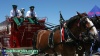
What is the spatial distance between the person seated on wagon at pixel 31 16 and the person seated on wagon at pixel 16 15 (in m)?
0.35

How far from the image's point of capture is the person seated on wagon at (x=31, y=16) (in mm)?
11159

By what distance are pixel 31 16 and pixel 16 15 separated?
0.77 meters

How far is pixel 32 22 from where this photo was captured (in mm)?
11062

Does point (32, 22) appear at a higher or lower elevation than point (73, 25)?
higher

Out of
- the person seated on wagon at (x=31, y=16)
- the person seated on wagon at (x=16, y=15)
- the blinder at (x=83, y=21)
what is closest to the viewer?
the blinder at (x=83, y=21)

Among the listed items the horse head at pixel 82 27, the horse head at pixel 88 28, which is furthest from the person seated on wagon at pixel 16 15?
the horse head at pixel 88 28

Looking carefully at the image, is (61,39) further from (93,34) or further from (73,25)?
(93,34)

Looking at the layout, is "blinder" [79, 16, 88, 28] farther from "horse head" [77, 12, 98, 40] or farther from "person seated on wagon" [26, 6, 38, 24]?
"person seated on wagon" [26, 6, 38, 24]

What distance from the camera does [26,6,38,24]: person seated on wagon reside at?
11159mm

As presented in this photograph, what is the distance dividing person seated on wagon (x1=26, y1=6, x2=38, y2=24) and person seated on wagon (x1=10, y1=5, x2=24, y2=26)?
0.35 m

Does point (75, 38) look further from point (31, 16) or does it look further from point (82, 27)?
point (31, 16)

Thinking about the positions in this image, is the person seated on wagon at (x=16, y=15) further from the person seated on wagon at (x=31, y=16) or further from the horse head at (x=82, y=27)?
the horse head at (x=82, y=27)

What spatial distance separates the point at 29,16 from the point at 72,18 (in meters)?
4.03

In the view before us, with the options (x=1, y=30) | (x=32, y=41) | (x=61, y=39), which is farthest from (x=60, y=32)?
(x=1, y=30)
